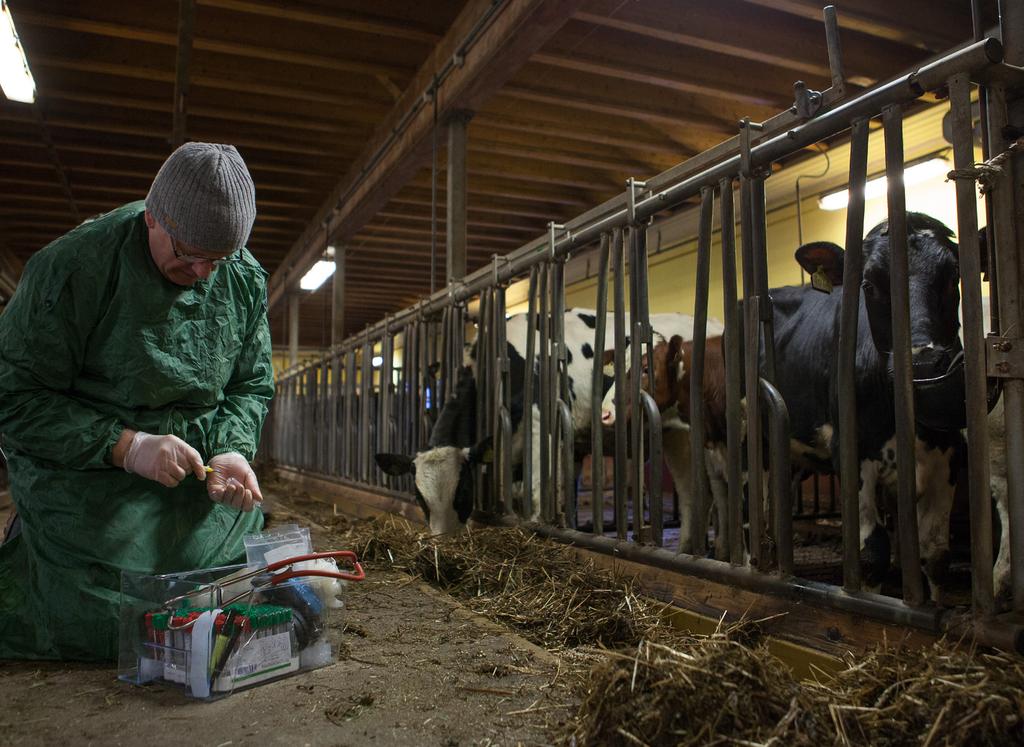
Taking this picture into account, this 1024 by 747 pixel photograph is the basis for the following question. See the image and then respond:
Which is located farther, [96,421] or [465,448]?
[465,448]

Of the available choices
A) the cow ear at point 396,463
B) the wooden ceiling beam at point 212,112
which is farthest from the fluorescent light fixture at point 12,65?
the cow ear at point 396,463

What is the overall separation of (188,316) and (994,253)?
81.3 inches

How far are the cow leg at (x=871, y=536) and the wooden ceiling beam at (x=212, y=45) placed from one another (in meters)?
5.06

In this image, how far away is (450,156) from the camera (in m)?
5.71

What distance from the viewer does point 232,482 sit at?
2.04 m

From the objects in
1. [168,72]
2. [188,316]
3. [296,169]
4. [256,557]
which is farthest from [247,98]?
[256,557]

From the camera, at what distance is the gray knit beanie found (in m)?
1.90

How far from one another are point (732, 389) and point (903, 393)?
60 cm

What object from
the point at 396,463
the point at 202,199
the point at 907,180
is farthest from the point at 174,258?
the point at 907,180

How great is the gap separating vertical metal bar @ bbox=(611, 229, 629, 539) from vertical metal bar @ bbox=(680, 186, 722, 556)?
360 millimetres

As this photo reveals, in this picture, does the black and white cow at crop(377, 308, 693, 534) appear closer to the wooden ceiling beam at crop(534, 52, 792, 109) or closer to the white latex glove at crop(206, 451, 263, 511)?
the white latex glove at crop(206, 451, 263, 511)

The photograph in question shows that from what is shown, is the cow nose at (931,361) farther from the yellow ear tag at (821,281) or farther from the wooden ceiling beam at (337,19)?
the wooden ceiling beam at (337,19)

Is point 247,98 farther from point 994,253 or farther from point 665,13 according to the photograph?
point 994,253

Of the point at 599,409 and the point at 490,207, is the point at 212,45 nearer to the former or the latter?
the point at 490,207
